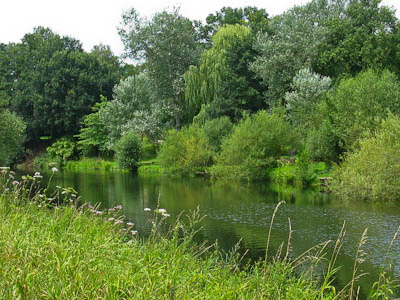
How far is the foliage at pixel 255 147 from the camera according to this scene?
32094 mm

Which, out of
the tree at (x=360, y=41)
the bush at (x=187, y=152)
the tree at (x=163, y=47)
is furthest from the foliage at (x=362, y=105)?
the tree at (x=163, y=47)

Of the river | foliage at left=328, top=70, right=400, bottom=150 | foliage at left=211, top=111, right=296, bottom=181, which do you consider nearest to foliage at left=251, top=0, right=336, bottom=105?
foliage at left=211, top=111, right=296, bottom=181

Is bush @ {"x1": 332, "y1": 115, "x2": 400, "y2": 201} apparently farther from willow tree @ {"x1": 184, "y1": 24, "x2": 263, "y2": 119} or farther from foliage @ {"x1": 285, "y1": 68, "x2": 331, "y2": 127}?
willow tree @ {"x1": 184, "y1": 24, "x2": 263, "y2": 119}

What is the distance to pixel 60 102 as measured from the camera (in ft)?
176

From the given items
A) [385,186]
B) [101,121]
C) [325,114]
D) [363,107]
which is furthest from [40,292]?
[101,121]

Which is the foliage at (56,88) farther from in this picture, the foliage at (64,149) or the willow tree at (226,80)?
the willow tree at (226,80)

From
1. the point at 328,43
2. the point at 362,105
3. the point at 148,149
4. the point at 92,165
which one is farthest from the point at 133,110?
the point at 362,105

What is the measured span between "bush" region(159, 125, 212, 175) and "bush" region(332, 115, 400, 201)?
1479 cm

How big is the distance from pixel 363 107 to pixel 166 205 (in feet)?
46.1

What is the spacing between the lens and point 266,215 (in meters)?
18.4

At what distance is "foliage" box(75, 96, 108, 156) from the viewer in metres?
49.6

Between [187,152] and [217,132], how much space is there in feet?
9.64

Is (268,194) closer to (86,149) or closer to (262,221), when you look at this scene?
(262,221)

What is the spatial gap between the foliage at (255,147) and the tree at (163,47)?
13.4 metres
